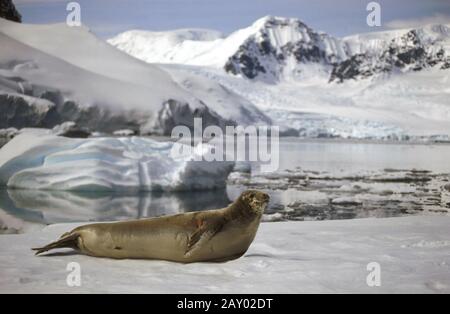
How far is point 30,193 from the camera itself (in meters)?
7.13

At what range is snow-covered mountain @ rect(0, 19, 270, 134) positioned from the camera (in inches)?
424

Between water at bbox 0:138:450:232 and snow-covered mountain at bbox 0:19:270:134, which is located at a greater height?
snow-covered mountain at bbox 0:19:270:134

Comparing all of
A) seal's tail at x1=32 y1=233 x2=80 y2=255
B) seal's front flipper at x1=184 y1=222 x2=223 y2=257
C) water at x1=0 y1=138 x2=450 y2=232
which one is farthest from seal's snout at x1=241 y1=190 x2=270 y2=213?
water at x1=0 y1=138 x2=450 y2=232

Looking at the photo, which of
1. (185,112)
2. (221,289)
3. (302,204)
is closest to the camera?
(221,289)

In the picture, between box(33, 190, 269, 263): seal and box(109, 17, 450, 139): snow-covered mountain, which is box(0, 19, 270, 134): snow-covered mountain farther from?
box(33, 190, 269, 263): seal

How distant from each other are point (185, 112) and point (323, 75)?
15439 millimetres

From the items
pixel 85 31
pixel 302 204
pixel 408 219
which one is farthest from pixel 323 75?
pixel 408 219

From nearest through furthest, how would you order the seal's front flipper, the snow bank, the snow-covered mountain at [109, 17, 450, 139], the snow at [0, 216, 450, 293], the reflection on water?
the snow at [0, 216, 450, 293] < the seal's front flipper < the reflection on water < the snow bank < the snow-covered mountain at [109, 17, 450, 139]

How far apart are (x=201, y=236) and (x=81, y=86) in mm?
10114

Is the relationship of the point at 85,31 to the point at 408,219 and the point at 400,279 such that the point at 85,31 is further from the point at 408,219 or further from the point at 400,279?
the point at 400,279

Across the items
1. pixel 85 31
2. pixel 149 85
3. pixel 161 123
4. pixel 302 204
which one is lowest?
pixel 302 204

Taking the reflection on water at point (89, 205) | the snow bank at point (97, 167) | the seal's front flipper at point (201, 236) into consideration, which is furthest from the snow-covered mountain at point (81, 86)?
the seal's front flipper at point (201, 236)

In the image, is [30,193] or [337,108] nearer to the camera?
[30,193]

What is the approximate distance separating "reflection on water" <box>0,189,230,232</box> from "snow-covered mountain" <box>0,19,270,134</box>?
11.6ft
